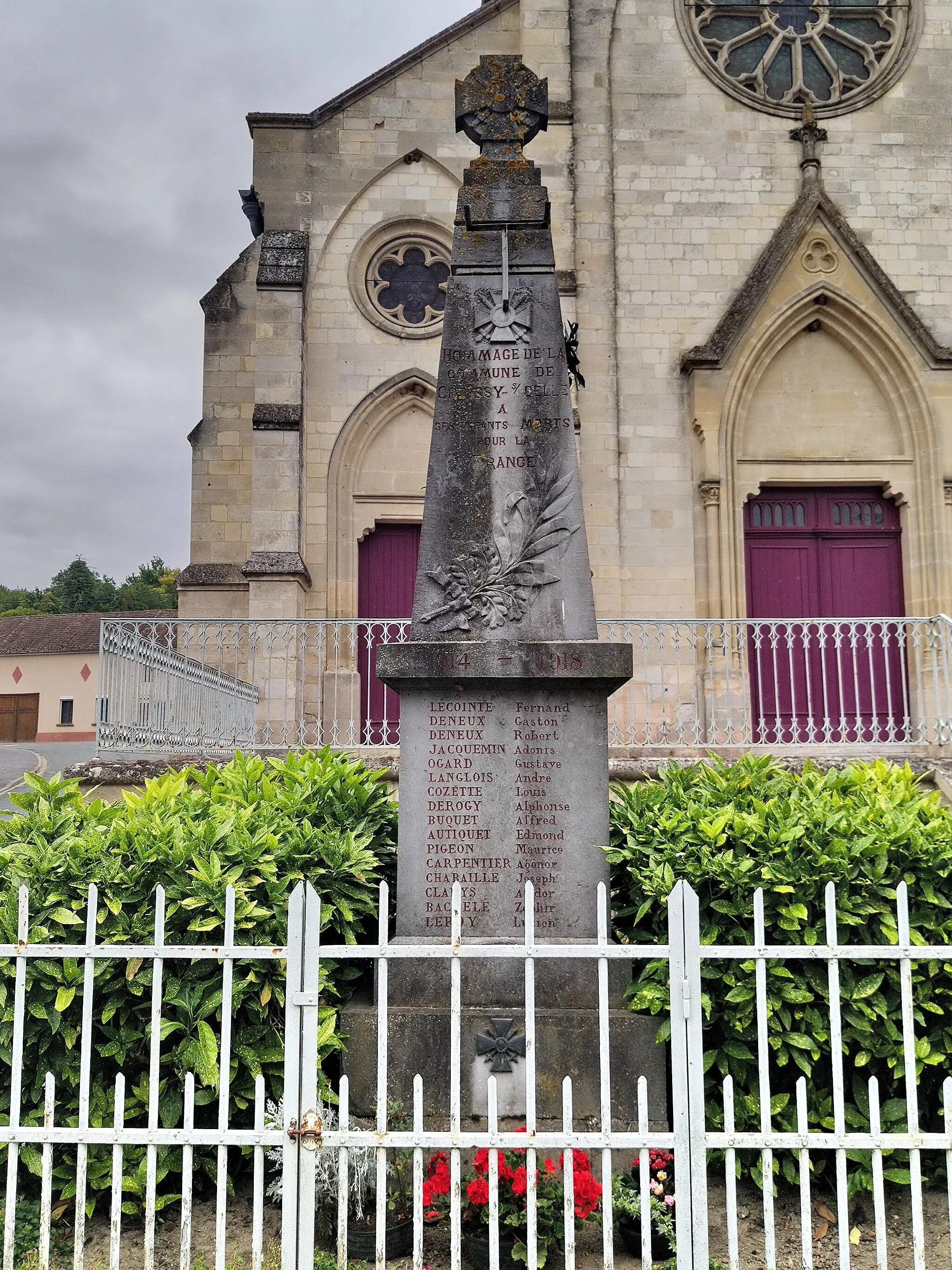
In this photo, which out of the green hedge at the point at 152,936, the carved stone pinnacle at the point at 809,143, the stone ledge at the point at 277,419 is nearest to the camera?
the green hedge at the point at 152,936

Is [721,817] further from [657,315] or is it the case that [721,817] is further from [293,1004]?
[657,315]

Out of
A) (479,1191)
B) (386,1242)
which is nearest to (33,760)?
(386,1242)

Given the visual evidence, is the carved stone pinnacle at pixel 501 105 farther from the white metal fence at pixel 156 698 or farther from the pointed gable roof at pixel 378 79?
the pointed gable roof at pixel 378 79

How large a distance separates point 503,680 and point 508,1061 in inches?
65.6

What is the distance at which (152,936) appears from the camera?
4441mm

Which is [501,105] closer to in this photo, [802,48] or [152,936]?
[152,936]

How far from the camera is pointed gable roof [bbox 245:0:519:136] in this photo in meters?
13.9

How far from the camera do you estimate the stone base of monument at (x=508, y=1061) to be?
4.50m

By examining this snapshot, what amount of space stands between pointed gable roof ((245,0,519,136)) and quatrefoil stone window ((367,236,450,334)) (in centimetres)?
184

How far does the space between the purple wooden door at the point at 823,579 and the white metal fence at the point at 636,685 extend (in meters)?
0.05

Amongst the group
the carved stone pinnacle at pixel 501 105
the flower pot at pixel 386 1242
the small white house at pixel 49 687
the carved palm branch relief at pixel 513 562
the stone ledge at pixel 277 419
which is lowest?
the flower pot at pixel 386 1242

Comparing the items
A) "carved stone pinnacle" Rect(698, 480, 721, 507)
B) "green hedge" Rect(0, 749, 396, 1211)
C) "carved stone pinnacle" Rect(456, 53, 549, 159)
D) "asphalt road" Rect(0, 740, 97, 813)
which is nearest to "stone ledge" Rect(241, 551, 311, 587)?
"asphalt road" Rect(0, 740, 97, 813)

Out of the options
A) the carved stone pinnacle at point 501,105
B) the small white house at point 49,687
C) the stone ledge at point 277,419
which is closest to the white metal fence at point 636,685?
the stone ledge at point 277,419

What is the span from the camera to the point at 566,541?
210 inches
